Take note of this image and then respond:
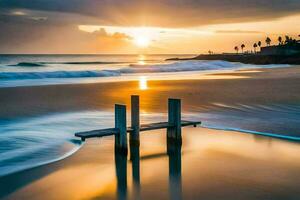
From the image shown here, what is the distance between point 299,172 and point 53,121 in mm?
10075

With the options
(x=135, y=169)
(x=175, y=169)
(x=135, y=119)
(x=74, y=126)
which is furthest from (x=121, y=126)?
(x=74, y=126)

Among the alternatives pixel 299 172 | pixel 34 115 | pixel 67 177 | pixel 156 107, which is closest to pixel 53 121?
pixel 34 115

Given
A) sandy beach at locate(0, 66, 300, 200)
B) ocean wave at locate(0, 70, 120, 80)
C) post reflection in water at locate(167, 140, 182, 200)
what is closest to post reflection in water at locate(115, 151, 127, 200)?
sandy beach at locate(0, 66, 300, 200)

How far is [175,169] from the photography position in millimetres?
9641

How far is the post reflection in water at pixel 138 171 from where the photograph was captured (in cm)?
803

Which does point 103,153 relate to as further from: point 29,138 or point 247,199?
point 247,199

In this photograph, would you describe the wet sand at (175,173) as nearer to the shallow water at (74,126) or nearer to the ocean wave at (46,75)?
the shallow water at (74,126)

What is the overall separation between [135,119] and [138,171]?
6.57 feet

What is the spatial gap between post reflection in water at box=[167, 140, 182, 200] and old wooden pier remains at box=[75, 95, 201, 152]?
9.6 inches

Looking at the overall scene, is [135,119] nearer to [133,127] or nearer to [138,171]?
[133,127]

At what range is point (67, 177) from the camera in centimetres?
897

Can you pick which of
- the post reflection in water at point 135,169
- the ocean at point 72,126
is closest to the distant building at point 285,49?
the ocean at point 72,126

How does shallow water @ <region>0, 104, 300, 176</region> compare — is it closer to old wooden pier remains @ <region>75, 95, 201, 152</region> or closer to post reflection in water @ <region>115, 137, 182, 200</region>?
old wooden pier remains @ <region>75, 95, 201, 152</region>

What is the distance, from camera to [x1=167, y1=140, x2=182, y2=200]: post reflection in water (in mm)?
8047
